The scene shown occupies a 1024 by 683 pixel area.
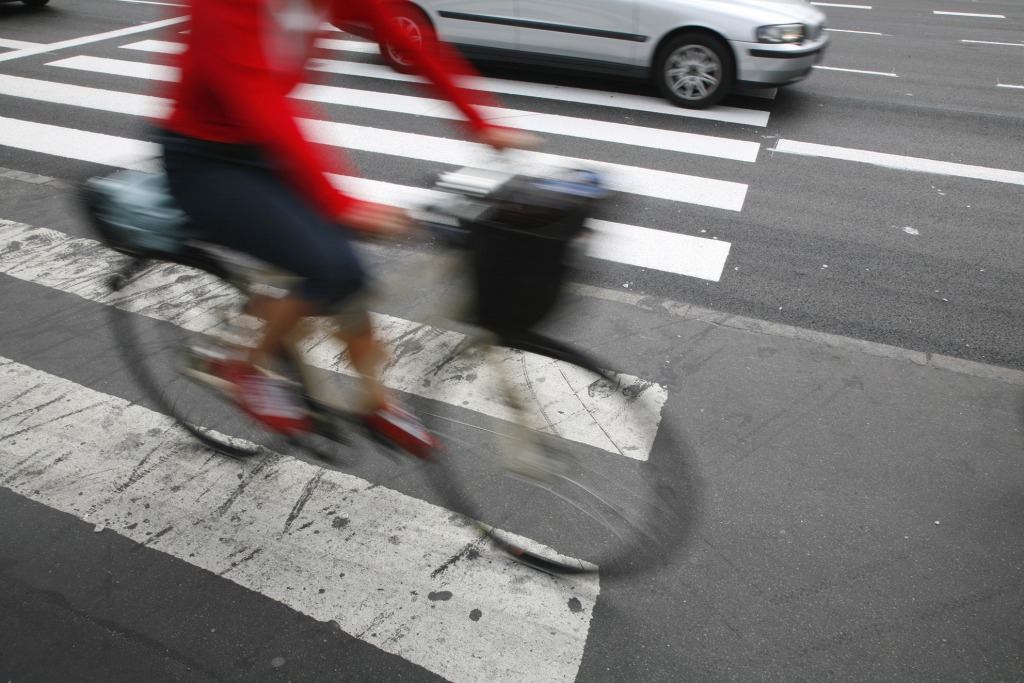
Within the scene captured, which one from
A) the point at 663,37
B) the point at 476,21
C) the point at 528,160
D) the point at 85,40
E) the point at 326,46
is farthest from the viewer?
the point at 85,40

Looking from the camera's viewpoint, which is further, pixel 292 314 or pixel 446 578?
pixel 446 578

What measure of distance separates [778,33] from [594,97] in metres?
1.87

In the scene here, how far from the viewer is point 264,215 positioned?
252 centimetres

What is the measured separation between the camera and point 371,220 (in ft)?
7.23

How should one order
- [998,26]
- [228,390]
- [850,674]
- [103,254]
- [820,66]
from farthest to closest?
1. [998,26]
2. [820,66]
3. [103,254]
4. [228,390]
5. [850,674]

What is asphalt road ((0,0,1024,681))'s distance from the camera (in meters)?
2.68

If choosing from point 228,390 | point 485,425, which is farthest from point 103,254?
point 485,425

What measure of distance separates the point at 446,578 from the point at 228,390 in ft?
3.74

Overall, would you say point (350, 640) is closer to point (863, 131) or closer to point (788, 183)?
point (788, 183)

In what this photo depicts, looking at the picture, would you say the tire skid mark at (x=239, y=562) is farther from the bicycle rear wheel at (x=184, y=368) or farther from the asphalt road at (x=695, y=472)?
the bicycle rear wheel at (x=184, y=368)

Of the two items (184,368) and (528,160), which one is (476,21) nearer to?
(528,160)

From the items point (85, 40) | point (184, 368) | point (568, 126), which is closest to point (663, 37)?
point (568, 126)

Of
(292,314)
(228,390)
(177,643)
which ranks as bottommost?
(177,643)

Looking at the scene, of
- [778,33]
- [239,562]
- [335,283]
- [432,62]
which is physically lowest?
[239,562]
